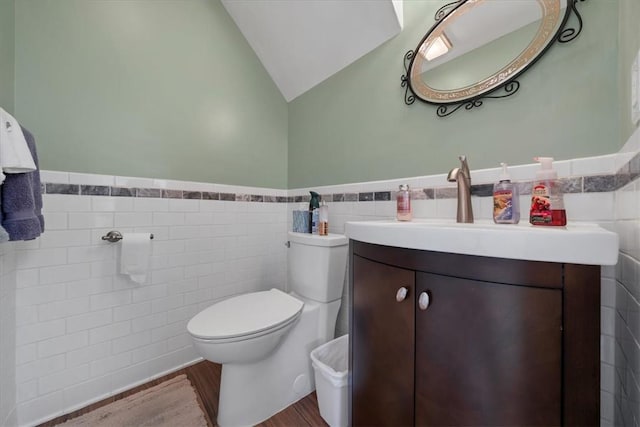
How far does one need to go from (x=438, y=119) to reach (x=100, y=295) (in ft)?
6.06

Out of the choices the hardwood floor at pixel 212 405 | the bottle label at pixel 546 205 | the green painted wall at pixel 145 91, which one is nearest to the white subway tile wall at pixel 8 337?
the hardwood floor at pixel 212 405

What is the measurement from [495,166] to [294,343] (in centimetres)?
120

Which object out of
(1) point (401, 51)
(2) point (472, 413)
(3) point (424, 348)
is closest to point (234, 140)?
(1) point (401, 51)

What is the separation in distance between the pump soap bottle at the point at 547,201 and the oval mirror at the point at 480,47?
1.28ft

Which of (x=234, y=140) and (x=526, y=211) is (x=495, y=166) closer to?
(x=526, y=211)

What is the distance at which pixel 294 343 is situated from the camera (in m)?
1.23

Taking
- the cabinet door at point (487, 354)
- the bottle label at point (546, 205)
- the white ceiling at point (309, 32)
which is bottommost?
the cabinet door at point (487, 354)

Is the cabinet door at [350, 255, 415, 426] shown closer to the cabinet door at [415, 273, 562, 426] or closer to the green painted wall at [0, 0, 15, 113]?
the cabinet door at [415, 273, 562, 426]

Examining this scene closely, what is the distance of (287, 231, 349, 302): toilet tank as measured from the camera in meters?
1.30

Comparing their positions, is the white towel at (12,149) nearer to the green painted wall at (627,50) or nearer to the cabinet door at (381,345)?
the cabinet door at (381,345)

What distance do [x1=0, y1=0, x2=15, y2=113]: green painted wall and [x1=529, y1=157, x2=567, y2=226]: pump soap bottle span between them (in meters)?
1.91

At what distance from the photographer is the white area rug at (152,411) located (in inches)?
42.6

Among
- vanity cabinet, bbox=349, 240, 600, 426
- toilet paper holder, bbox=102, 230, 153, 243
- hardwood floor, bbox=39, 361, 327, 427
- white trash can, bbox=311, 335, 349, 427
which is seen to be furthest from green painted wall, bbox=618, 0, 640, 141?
toilet paper holder, bbox=102, 230, 153, 243

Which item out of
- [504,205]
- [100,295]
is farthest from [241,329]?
[504,205]
